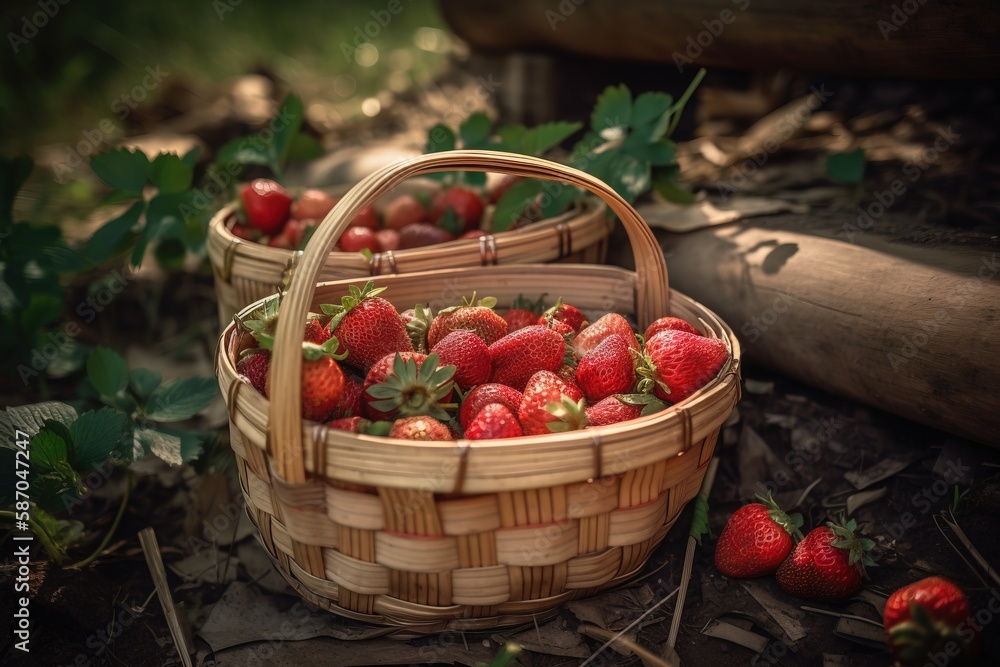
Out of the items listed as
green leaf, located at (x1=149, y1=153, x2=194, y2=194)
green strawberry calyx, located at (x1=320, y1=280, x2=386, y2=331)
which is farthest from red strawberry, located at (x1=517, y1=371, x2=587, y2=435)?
green leaf, located at (x1=149, y1=153, x2=194, y2=194)

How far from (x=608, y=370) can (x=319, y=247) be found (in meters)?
0.57

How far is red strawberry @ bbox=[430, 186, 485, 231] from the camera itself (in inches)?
82.2

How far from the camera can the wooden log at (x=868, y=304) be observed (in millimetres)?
1467

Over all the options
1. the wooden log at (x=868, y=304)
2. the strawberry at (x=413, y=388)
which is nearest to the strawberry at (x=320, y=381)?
the strawberry at (x=413, y=388)

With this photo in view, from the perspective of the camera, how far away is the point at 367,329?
1406mm

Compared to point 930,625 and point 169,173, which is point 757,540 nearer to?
point 930,625

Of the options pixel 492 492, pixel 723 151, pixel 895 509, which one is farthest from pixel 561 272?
pixel 723 151

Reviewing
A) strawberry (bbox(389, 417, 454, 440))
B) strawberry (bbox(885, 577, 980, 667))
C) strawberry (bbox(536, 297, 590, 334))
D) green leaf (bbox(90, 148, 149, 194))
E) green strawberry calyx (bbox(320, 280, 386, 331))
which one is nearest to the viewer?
strawberry (bbox(885, 577, 980, 667))

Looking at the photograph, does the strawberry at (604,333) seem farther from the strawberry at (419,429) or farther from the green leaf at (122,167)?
the green leaf at (122,167)

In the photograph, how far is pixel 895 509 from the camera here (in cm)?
157

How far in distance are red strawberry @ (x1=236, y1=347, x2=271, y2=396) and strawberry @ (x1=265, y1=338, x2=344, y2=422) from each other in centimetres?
14

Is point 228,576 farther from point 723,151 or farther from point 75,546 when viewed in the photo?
point 723,151

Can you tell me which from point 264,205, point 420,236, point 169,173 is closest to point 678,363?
point 420,236

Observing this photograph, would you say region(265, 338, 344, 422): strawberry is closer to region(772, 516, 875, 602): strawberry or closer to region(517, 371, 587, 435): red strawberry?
region(517, 371, 587, 435): red strawberry
